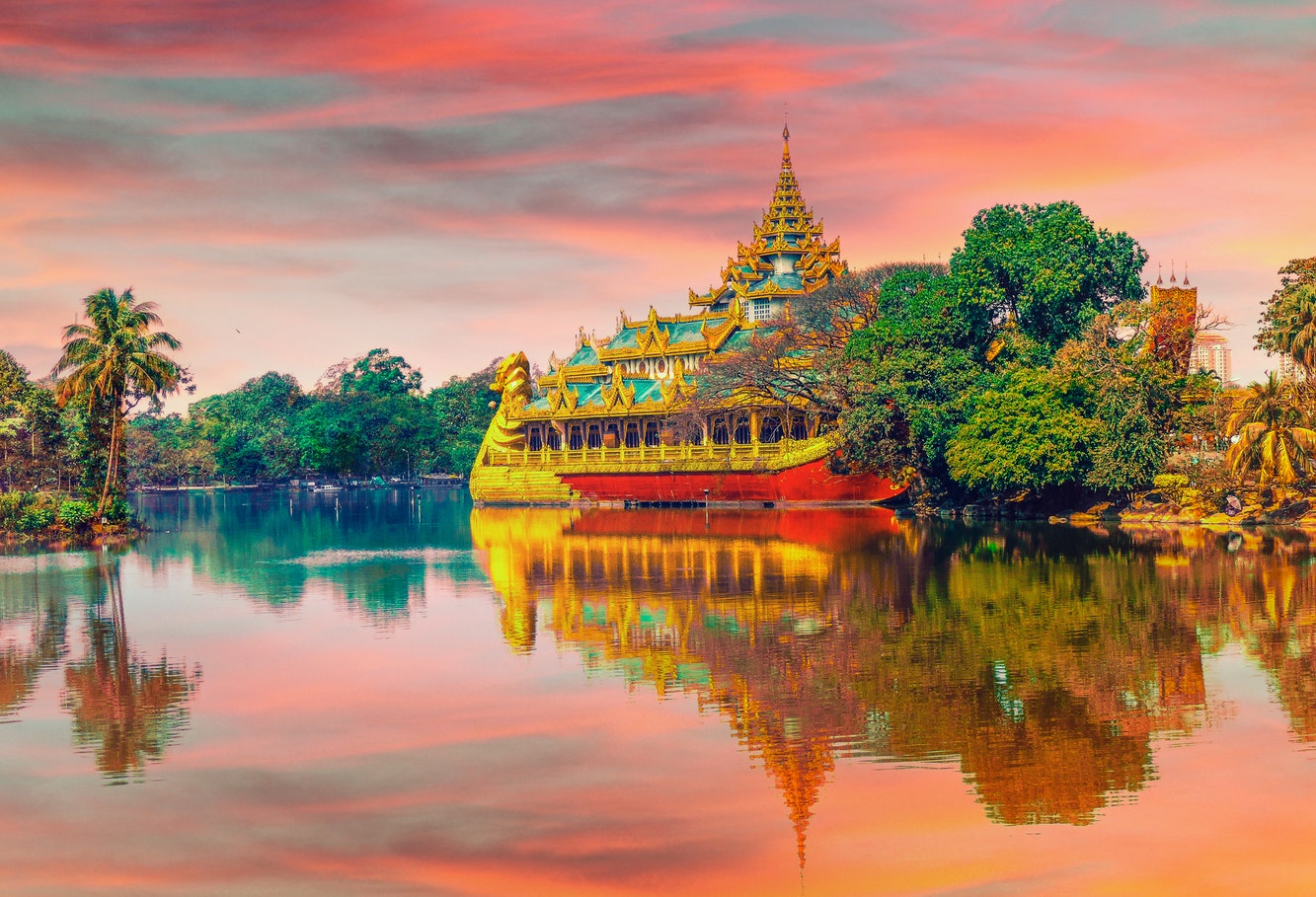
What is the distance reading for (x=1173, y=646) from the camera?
17.9m

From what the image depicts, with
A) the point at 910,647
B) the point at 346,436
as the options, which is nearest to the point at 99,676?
the point at 910,647

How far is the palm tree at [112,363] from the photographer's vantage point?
46.1m

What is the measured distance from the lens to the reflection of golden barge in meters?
61.0

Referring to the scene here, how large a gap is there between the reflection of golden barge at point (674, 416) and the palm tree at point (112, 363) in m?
23.7

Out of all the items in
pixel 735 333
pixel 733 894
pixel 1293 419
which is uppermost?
pixel 735 333

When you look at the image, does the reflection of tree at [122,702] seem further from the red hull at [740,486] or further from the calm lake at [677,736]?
the red hull at [740,486]

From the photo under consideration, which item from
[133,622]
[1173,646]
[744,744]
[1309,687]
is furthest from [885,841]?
[133,622]

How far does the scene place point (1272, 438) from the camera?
3909 centimetres

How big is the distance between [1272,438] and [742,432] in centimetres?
2939

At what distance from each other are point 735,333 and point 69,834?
205ft

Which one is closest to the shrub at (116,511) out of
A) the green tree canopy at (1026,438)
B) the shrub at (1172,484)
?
the green tree canopy at (1026,438)

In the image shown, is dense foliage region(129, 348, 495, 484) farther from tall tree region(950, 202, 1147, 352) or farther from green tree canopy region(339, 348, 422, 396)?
tall tree region(950, 202, 1147, 352)

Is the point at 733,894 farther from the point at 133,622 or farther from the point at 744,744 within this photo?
the point at 133,622

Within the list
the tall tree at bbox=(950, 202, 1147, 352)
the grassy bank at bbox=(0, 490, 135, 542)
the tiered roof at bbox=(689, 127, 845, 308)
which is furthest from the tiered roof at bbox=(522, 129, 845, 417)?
the grassy bank at bbox=(0, 490, 135, 542)
